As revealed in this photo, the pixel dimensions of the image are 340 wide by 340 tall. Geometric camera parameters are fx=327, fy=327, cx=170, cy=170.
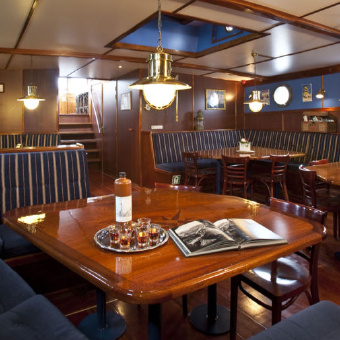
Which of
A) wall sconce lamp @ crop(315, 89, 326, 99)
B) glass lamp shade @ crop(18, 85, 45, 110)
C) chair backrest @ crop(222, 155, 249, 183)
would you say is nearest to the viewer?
chair backrest @ crop(222, 155, 249, 183)

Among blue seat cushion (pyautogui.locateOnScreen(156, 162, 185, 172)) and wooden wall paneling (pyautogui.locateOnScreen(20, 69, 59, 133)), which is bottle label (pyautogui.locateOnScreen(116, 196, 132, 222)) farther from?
wooden wall paneling (pyautogui.locateOnScreen(20, 69, 59, 133))

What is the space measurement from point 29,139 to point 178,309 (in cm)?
579

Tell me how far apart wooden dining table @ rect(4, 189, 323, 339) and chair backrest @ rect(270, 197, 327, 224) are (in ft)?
0.43

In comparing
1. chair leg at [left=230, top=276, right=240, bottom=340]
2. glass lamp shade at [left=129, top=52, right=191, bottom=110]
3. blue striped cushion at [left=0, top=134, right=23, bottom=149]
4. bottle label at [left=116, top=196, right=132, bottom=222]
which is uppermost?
glass lamp shade at [left=129, top=52, right=191, bottom=110]

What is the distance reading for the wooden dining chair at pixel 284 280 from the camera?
1707mm

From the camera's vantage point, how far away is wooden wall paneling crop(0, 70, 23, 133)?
7.29 meters

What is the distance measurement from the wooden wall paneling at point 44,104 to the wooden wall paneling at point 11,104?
13 cm

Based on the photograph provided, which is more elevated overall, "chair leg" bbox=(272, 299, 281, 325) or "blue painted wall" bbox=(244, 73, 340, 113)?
"blue painted wall" bbox=(244, 73, 340, 113)

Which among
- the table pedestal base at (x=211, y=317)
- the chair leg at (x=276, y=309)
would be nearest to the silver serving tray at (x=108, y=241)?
the chair leg at (x=276, y=309)

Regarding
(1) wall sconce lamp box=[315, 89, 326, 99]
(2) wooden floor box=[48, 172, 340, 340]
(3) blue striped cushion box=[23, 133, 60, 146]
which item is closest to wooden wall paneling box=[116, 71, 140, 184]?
(3) blue striped cushion box=[23, 133, 60, 146]

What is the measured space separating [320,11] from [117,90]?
5040mm

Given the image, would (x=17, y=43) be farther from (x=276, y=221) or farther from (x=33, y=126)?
(x=276, y=221)

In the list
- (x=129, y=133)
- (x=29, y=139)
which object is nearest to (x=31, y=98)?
(x=29, y=139)

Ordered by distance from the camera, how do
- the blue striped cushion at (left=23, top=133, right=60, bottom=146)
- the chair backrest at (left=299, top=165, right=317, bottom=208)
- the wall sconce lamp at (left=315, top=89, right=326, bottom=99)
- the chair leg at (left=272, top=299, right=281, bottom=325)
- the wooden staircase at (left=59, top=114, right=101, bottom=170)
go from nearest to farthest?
1. the chair leg at (left=272, top=299, right=281, bottom=325)
2. the chair backrest at (left=299, top=165, right=317, bottom=208)
3. the wall sconce lamp at (left=315, top=89, right=326, bottom=99)
4. the blue striped cushion at (left=23, top=133, right=60, bottom=146)
5. the wooden staircase at (left=59, top=114, right=101, bottom=170)
